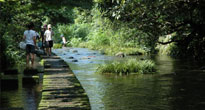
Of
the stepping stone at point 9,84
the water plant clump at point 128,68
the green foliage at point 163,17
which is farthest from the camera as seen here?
the green foliage at point 163,17

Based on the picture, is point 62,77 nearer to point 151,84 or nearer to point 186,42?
point 151,84

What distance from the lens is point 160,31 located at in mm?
20922

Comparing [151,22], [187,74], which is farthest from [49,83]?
[151,22]

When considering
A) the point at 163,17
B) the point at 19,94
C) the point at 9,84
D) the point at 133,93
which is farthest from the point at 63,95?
the point at 163,17

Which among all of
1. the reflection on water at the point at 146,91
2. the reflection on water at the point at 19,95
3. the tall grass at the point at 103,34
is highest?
the tall grass at the point at 103,34

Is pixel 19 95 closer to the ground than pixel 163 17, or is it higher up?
closer to the ground

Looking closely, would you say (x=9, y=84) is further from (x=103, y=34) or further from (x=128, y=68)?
(x=103, y=34)

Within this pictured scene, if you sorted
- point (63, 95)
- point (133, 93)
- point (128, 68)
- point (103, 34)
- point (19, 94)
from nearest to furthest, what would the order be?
point (63, 95), point (19, 94), point (133, 93), point (128, 68), point (103, 34)

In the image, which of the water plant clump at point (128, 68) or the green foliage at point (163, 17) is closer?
the water plant clump at point (128, 68)

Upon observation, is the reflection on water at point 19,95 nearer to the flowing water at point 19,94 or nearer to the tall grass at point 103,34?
the flowing water at point 19,94

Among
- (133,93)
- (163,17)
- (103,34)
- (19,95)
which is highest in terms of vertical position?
(163,17)

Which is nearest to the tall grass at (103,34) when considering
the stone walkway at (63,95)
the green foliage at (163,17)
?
the green foliage at (163,17)

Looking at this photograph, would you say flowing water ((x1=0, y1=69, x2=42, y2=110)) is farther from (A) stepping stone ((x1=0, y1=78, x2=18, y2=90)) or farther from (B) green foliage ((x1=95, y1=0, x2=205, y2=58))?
(B) green foliage ((x1=95, y1=0, x2=205, y2=58))

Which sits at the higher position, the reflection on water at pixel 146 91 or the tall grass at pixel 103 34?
the tall grass at pixel 103 34
